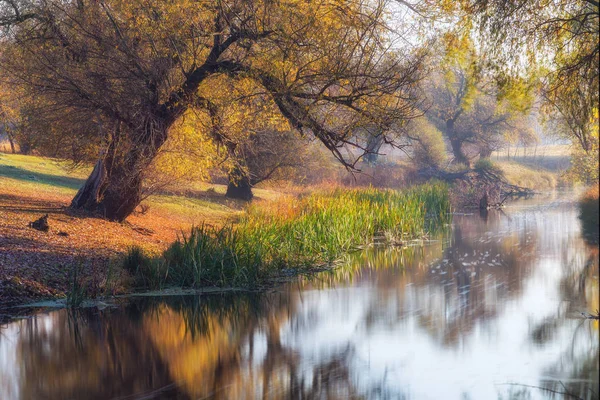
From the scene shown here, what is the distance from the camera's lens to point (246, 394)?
30.1ft

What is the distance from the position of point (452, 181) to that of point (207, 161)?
29.3 metres

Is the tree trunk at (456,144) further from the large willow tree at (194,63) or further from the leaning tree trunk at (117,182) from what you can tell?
the large willow tree at (194,63)

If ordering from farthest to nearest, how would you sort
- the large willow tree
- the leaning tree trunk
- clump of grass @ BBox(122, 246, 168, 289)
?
the leaning tree trunk, the large willow tree, clump of grass @ BBox(122, 246, 168, 289)

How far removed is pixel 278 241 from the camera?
17.4 m

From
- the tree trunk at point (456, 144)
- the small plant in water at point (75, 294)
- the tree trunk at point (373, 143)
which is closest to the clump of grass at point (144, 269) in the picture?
the small plant in water at point (75, 294)

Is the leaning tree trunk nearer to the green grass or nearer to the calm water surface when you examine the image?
the green grass

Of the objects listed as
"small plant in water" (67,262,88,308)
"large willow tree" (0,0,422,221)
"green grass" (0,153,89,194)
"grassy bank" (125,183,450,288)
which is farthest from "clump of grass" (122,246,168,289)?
"green grass" (0,153,89,194)

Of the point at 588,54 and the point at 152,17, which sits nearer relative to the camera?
the point at 588,54

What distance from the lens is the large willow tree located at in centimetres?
1541

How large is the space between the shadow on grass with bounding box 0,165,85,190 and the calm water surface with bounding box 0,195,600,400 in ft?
51.1

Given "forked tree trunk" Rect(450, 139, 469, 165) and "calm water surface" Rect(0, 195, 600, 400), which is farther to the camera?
"forked tree trunk" Rect(450, 139, 469, 165)

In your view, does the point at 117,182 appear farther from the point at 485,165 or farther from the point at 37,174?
the point at 485,165

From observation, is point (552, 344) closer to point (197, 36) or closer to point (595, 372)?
point (595, 372)

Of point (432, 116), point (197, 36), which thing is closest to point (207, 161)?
point (197, 36)
